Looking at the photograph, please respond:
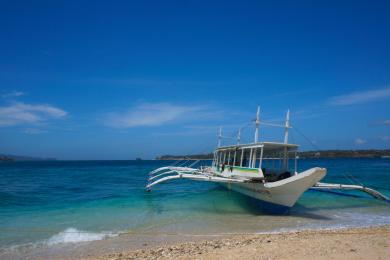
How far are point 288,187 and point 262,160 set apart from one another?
395cm

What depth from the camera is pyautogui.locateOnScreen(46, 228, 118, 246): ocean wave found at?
1059 cm

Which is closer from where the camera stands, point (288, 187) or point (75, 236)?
point (75, 236)

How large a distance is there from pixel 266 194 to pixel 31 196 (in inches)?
619

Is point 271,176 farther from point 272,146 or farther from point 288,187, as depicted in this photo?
point 288,187

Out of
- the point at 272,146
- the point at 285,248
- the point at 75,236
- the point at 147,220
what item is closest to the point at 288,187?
the point at 272,146

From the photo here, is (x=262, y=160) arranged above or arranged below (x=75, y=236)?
above

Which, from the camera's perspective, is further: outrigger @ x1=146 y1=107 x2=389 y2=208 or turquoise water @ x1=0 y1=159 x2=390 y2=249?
outrigger @ x1=146 y1=107 x2=389 y2=208

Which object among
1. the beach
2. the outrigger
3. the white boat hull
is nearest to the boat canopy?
the outrigger

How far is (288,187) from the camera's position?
539 inches

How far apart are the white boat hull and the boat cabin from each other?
22.8 inches

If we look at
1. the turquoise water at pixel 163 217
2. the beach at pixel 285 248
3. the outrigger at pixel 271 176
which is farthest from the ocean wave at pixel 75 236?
the outrigger at pixel 271 176

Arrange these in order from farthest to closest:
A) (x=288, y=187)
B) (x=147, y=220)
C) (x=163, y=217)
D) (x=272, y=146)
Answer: (x=272, y=146), (x=163, y=217), (x=147, y=220), (x=288, y=187)

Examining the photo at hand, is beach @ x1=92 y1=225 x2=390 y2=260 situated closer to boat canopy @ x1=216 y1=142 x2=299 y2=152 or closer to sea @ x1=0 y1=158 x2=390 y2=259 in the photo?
sea @ x1=0 y1=158 x2=390 y2=259

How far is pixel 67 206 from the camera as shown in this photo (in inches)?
739
